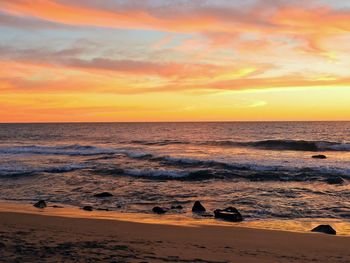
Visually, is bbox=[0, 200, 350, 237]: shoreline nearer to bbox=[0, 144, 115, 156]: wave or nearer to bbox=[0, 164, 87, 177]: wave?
bbox=[0, 164, 87, 177]: wave

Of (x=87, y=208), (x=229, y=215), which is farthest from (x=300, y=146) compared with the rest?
(x=87, y=208)

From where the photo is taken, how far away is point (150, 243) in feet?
27.1

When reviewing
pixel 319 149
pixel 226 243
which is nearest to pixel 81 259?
pixel 226 243

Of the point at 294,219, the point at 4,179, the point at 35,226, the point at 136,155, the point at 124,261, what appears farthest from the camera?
the point at 136,155

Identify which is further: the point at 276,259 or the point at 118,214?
the point at 118,214

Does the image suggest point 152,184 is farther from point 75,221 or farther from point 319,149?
point 319,149

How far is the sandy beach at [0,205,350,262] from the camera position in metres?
7.03

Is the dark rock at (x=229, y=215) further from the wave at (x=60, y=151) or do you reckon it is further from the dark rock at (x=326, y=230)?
the wave at (x=60, y=151)

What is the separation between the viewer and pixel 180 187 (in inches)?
759

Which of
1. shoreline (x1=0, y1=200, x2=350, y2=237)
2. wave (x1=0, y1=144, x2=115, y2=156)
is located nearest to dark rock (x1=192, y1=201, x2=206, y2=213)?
shoreline (x1=0, y1=200, x2=350, y2=237)

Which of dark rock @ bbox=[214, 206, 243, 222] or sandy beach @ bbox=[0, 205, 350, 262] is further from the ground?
sandy beach @ bbox=[0, 205, 350, 262]

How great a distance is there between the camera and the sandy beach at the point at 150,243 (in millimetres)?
7029

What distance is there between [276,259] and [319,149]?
128ft

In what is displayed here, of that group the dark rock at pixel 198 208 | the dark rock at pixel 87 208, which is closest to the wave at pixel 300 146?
the dark rock at pixel 198 208
